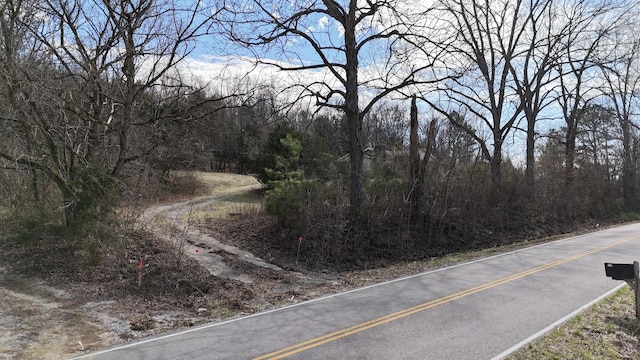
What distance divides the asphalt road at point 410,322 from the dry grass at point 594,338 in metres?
0.30

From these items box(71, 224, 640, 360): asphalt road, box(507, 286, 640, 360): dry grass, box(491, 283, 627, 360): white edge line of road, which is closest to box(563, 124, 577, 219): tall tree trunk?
box(71, 224, 640, 360): asphalt road

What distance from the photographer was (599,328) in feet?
22.6

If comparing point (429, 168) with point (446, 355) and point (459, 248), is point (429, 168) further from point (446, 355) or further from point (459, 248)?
point (446, 355)

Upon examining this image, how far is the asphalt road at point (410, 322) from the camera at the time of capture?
6176mm

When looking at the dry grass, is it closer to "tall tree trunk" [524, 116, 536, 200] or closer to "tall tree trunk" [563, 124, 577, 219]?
"tall tree trunk" [524, 116, 536, 200]

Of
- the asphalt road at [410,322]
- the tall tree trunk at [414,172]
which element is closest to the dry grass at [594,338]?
the asphalt road at [410,322]

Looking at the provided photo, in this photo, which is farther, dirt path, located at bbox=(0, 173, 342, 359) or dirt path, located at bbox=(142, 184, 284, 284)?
dirt path, located at bbox=(142, 184, 284, 284)

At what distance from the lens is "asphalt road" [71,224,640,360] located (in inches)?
243

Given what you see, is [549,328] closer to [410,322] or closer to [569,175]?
[410,322]

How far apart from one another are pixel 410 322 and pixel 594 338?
108 inches

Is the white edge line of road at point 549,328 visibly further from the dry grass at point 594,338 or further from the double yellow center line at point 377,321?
the double yellow center line at point 377,321

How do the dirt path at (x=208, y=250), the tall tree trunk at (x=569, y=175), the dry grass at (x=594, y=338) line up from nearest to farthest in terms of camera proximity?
the dry grass at (x=594, y=338) < the dirt path at (x=208, y=250) < the tall tree trunk at (x=569, y=175)

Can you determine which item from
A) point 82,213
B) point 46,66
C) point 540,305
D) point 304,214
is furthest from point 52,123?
point 540,305

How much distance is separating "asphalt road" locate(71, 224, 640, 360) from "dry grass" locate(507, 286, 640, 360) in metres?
0.30
